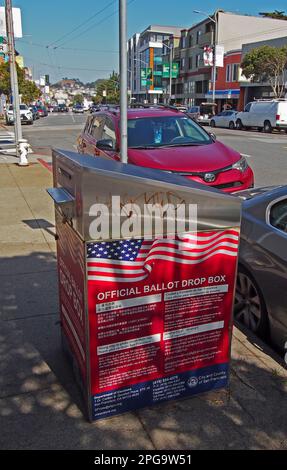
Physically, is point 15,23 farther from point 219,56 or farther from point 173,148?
point 219,56

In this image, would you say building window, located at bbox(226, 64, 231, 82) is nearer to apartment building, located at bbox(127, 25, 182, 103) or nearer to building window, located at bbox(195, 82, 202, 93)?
building window, located at bbox(195, 82, 202, 93)

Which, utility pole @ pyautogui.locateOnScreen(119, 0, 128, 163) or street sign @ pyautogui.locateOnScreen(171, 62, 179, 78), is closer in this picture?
utility pole @ pyautogui.locateOnScreen(119, 0, 128, 163)

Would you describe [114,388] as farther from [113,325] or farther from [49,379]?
[49,379]

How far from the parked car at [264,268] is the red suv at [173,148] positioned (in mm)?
2394

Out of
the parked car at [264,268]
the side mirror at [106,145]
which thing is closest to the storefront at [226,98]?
the side mirror at [106,145]

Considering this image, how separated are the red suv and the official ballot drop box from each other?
3.68m

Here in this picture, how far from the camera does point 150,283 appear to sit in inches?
94.3

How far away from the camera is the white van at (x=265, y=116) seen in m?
29.7

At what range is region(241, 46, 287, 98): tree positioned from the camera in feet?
126

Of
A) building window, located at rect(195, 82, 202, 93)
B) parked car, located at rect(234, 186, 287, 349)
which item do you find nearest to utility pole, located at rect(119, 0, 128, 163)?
parked car, located at rect(234, 186, 287, 349)

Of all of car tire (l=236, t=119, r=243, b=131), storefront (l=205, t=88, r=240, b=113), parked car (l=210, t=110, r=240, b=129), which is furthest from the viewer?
storefront (l=205, t=88, r=240, b=113)

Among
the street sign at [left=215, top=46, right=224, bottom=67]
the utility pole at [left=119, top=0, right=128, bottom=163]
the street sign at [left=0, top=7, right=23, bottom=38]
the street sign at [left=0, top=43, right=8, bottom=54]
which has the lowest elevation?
the utility pole at [left=119, top=0, right=128, bottom=163]

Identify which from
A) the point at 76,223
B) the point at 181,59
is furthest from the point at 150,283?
the point at 181,59

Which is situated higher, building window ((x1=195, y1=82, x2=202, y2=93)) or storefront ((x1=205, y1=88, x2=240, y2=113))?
building window ((x1=195, y1=82, x2=202, y2=93))
